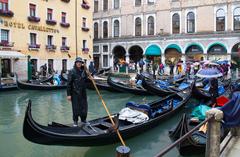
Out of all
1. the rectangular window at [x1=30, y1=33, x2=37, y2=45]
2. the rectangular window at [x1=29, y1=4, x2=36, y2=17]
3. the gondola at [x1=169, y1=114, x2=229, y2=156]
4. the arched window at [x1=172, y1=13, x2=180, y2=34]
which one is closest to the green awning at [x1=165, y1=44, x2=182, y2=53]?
the arched window at [x1=172, y1=13, x2=180, y2=34]

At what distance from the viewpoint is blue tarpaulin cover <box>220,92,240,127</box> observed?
3.68m

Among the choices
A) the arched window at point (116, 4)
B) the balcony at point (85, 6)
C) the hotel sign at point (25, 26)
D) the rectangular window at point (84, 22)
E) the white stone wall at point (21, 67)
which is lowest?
the white stone wall at point (21, 67)

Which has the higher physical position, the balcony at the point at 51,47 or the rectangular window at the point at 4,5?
the rectangular window at the point at 4,5

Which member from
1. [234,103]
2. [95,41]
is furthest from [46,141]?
[95,41]

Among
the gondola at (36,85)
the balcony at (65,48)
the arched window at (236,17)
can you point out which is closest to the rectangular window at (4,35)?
the gondola at (36,85)

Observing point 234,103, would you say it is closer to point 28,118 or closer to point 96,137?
point 96,137

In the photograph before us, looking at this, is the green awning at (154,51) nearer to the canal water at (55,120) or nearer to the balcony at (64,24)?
the balcony at (64,24)

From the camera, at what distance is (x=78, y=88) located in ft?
15.9

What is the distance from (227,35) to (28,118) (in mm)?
17143

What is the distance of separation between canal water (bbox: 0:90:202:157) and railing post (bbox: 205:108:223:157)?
1.45 metres

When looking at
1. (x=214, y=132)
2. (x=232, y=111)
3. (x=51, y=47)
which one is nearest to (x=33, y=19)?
(x=51, y=47)

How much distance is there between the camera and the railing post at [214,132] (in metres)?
3.12

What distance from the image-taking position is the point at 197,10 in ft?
66.5

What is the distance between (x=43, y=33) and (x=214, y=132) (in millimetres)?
15110
